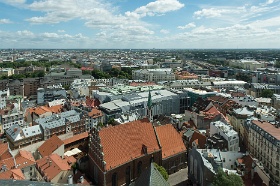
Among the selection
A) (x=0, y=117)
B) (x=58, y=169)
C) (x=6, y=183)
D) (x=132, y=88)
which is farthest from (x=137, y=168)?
(x=132, y=88)

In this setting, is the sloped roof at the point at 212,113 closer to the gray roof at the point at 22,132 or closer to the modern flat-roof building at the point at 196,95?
the modern flat-roof building at the point at 196,95

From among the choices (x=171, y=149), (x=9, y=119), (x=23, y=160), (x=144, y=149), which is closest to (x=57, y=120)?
(x=9, y=119)

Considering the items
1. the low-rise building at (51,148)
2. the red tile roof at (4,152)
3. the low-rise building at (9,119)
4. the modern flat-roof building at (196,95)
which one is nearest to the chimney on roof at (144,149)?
the low-rise building at (51,148)

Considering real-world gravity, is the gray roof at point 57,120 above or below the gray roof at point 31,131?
above

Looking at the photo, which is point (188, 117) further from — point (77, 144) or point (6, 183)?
point (6, 183)

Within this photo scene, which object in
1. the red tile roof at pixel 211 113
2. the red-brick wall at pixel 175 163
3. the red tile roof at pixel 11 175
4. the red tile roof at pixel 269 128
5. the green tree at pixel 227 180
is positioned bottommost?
the red-brick wall at pixel 175 163

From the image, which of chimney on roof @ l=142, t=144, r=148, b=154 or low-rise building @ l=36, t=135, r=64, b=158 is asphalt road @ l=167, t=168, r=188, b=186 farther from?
low-rise building @ l=36, t=135, r=64, b=158

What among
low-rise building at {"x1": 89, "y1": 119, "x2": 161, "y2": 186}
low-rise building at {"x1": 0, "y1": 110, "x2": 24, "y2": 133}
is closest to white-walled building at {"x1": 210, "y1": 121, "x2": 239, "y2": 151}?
low-rise building at {"x1": 89, "y1": 119, "x2": 161, "y2": 186}
